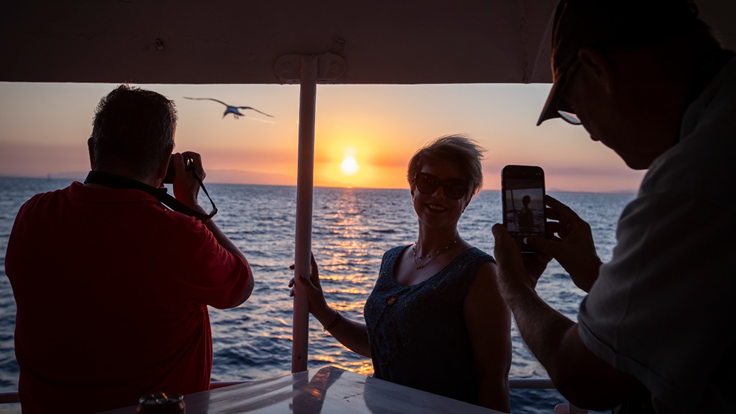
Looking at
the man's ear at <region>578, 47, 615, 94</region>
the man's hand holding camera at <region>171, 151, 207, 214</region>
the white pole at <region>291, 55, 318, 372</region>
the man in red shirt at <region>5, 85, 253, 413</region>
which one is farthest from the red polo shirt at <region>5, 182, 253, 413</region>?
the man's ear at <region>578, 47, 615, 94</region>

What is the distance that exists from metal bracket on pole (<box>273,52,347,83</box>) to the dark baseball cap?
52.0 inches

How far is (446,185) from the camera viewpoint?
2014mm

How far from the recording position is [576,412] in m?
2.24

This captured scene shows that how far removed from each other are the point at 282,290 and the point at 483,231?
13.8 meters

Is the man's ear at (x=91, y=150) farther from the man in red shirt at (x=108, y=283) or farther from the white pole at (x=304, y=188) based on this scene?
the white pole at (x=304, y=188)

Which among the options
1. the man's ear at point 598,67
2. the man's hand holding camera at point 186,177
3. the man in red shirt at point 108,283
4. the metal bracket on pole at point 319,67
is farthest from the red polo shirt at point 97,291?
the man's ear at point 598,67

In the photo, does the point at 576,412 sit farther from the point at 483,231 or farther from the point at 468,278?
the point at 483,231

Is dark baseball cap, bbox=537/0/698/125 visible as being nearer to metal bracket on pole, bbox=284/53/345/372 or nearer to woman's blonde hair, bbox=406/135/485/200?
woman's blonde hair, bbox=406/135/485/200

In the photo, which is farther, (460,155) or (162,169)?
(460,155)

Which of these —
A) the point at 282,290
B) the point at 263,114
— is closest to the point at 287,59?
the point at 263,114

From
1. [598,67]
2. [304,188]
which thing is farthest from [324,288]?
[598,67]

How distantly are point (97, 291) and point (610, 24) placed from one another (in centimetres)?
134

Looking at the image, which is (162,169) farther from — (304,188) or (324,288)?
(324,288)

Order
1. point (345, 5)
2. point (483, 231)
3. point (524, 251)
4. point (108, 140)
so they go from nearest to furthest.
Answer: point (524, 251) < point (108, 140) < point (345, 5) < point (483, 231)
